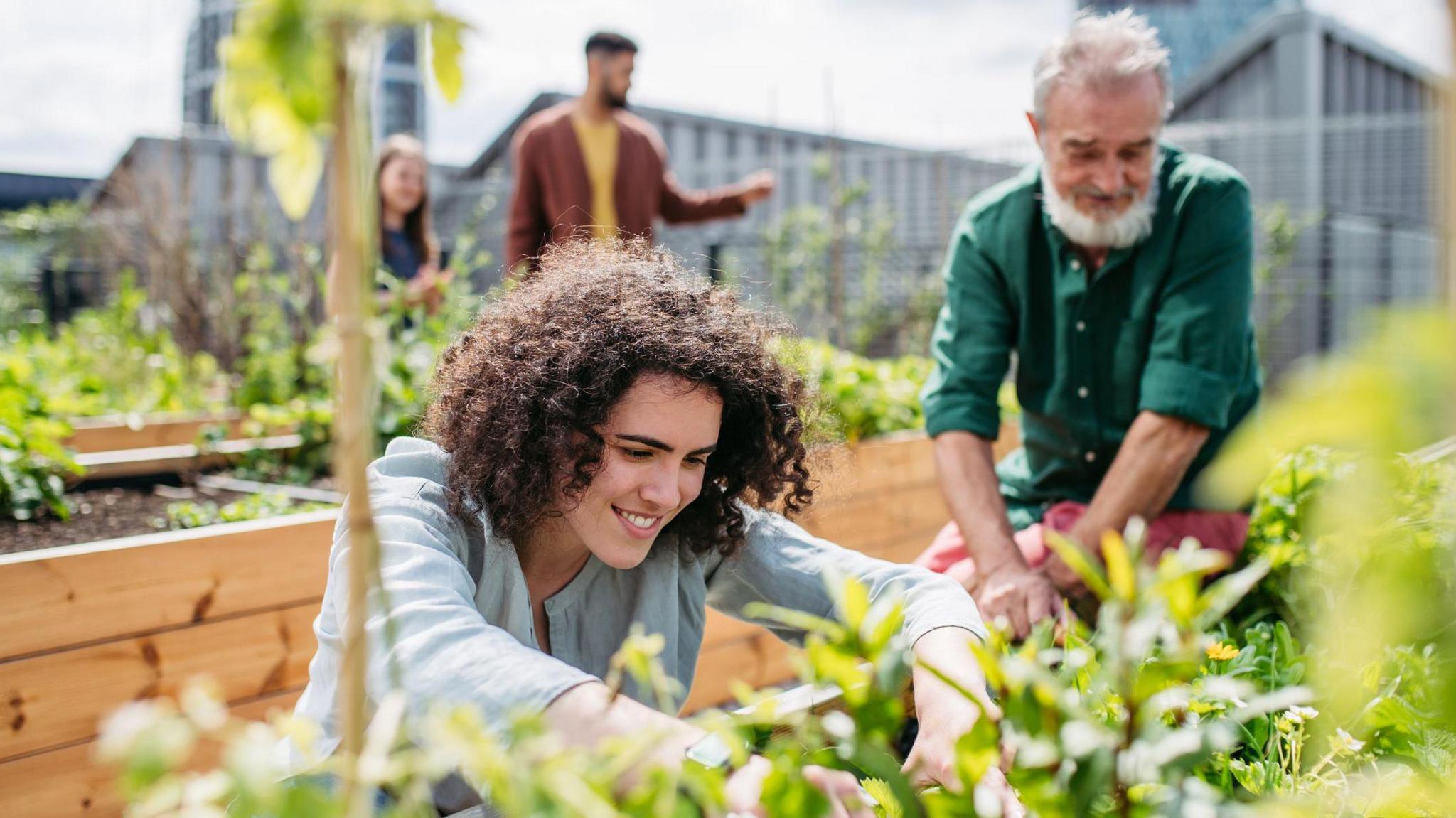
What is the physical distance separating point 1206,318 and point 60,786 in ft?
6.89

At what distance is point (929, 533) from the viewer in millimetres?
3787

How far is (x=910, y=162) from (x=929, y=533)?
7067 mm

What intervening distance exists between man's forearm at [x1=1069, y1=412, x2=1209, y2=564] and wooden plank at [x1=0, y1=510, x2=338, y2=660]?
141 cm

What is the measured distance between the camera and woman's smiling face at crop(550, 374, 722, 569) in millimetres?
1388

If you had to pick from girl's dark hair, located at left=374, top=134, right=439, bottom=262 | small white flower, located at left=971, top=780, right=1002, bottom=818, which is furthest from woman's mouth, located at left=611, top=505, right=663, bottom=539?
girl's dark hair, located at left=374, top=134, right=439, bottom=262

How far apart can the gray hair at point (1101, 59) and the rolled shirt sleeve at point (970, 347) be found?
323 millimetres

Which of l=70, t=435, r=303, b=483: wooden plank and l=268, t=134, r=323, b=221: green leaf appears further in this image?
l=70, t=435, r=303, b=483: wooden plank

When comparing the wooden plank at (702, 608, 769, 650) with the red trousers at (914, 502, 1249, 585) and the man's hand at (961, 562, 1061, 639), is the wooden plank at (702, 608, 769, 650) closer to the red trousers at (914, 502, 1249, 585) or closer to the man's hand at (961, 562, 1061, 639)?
the red trousers at (914, 502, 1249, 585)

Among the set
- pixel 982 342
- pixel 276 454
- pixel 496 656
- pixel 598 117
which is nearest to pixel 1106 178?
pixel 982 342

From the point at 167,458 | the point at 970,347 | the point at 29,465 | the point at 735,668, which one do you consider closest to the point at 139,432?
the point at 167,458

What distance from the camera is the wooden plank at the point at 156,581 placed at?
1.88 m

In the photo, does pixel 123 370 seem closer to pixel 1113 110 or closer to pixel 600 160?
pixel 600 160

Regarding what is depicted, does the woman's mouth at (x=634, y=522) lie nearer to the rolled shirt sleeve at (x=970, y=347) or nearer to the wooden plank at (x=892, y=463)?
the rolled shirt sleeve at (x=970, y=347)

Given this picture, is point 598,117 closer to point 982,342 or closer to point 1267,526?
point 982,342
